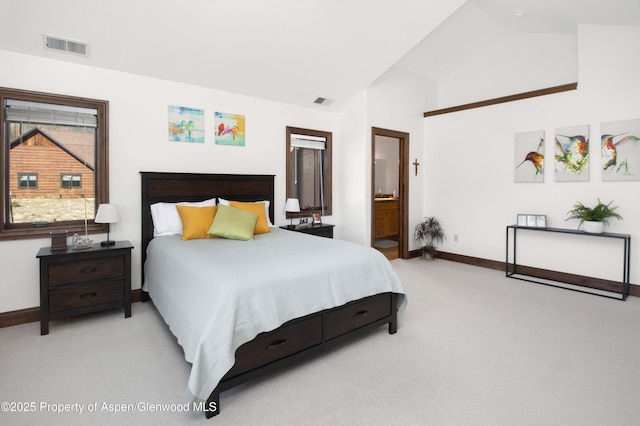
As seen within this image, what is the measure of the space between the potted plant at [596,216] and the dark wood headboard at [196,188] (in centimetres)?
392

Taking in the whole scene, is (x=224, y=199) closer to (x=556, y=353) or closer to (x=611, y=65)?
(x=556, y=353)

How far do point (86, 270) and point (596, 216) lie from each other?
216 inches

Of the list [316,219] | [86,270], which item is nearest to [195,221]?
[86,270]

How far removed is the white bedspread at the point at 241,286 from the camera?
1.80 m

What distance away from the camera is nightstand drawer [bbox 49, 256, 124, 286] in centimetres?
285

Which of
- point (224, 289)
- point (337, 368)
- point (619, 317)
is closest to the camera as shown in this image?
point (224, 289)

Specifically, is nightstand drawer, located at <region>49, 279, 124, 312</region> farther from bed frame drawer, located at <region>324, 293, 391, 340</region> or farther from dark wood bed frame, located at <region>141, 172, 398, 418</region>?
bed frame drawer, located at <region>324, 293, 391, 340</region>

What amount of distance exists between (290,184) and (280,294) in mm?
3001

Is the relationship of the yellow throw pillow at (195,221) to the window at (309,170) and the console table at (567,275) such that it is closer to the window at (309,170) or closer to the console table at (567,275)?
the window at (309,170)

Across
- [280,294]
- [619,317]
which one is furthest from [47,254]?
[619,317]

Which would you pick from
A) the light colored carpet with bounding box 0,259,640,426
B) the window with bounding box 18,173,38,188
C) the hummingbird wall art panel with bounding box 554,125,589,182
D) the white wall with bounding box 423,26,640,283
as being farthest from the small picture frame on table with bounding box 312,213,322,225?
the hummingbird wall art panel with bounding box 554,125,589,182

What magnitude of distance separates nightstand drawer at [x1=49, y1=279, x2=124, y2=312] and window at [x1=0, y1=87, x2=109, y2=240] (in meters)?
0.68

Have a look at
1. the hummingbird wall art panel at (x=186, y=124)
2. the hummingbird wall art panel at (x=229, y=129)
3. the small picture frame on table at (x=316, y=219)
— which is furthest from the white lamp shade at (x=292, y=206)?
the hummingbird wall art panel at (x=186, y=124)

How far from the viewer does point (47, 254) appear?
2.79 metres
